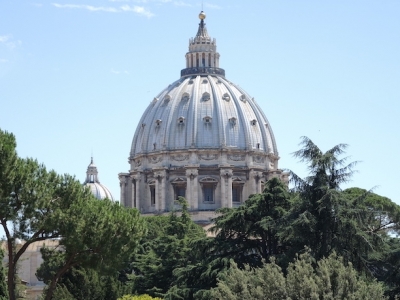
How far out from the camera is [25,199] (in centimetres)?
3375

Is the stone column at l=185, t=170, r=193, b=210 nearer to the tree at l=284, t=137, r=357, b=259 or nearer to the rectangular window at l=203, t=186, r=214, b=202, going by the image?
the rectangular window at l=203, t=186, r=214, b=202

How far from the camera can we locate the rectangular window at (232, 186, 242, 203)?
113 meters

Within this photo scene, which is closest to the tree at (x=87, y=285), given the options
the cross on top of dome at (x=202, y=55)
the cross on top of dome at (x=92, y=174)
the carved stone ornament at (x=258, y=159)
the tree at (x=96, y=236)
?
the tree at (x=96, y=236)

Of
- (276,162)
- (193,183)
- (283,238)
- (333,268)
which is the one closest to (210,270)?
(283,238)

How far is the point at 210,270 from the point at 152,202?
7257 cm

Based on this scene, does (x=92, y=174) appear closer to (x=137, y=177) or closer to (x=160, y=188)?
(x=137, y=177)

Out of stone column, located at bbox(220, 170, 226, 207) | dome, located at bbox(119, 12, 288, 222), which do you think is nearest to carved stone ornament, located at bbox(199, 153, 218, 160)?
dome, located at bbox(119, 12, 288, 222)

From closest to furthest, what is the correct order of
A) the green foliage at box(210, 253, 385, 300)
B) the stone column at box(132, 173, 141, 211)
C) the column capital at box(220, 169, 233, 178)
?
the green foliage at box(210, 253, 385, 300), the column capital at box(220, 169, 233, 178), the stone column at box(132, 173, 141, 211)

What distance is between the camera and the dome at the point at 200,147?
111m

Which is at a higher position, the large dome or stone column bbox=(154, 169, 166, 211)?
the large dome

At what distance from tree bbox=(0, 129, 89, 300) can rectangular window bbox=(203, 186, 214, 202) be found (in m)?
76.2

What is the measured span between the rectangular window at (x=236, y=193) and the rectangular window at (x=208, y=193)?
2.38m

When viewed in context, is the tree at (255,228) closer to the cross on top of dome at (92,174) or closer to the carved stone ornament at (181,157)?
the carved stone ornament at (181,157)

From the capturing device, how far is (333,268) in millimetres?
29734
